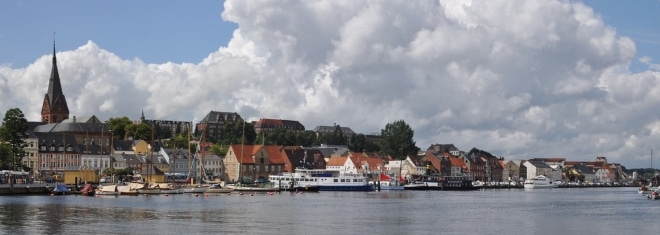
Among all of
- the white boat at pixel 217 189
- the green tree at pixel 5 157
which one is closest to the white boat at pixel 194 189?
the white boat at pixel 217 189

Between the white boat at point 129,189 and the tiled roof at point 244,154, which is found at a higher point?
the tiled roof at point 244,154

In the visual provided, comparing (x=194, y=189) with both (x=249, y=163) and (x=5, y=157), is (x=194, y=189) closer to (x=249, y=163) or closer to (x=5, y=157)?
(x=5, y=157)

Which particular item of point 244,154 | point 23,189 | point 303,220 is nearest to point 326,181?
point 244,154

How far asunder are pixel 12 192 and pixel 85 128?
264 ft

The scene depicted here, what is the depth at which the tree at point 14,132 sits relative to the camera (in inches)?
5640

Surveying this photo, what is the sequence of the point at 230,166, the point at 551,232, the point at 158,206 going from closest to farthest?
the point at 551,232, the point at 158,206, the point at 230,166

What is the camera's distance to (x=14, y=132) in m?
145

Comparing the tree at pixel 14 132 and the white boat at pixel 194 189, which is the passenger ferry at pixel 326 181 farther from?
the tree at pixel 14 132

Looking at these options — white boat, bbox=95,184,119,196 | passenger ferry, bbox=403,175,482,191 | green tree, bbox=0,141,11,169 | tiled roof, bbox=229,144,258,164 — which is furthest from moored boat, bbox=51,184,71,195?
passenger ferry, bbox=403,175,482,191

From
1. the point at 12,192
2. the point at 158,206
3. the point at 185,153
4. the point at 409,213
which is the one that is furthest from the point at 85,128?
the point at 409,213

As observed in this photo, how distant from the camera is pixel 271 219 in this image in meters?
70.8

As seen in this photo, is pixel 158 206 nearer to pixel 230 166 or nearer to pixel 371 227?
pixel 371 227

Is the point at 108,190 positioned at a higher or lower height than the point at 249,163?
lower

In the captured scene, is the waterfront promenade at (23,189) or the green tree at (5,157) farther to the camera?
the green tree at (5,157)
